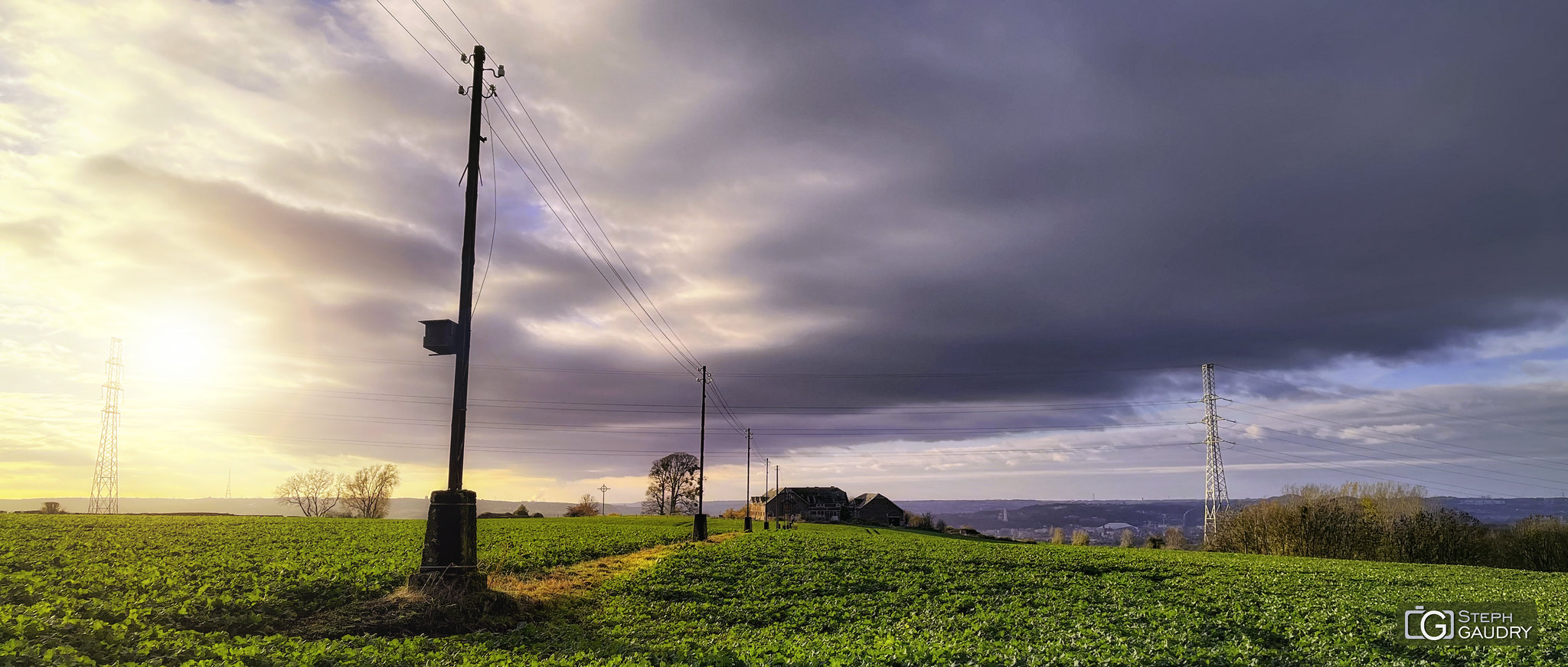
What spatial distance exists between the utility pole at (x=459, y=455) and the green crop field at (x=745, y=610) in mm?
1973

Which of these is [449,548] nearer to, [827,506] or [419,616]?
[419,616]

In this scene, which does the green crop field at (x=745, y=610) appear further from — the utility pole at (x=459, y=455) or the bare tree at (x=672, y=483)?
the bare tree at (x=672, y=483)

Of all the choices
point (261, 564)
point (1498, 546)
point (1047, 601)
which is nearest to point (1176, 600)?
point (1047, 601)

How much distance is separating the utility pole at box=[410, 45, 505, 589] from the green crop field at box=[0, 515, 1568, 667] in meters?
1.97

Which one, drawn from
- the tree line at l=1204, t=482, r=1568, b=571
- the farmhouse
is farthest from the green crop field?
the farmhouse

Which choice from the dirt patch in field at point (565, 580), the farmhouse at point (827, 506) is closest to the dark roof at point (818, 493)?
the farmhouse at point (827, 506)

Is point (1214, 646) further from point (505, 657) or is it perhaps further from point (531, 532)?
point (531, 532)

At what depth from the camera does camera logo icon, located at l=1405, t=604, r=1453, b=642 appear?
17233 mm

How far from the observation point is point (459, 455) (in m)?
19.1

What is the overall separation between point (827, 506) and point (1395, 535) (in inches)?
3438

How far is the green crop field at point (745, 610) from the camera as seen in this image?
12.3 metres

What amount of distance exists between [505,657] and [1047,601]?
14.8 metres

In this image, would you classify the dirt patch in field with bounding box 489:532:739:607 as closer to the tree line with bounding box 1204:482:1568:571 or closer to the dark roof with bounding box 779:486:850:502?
the tree line with bounding box 1204:482:1568:571

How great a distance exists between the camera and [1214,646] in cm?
1473
